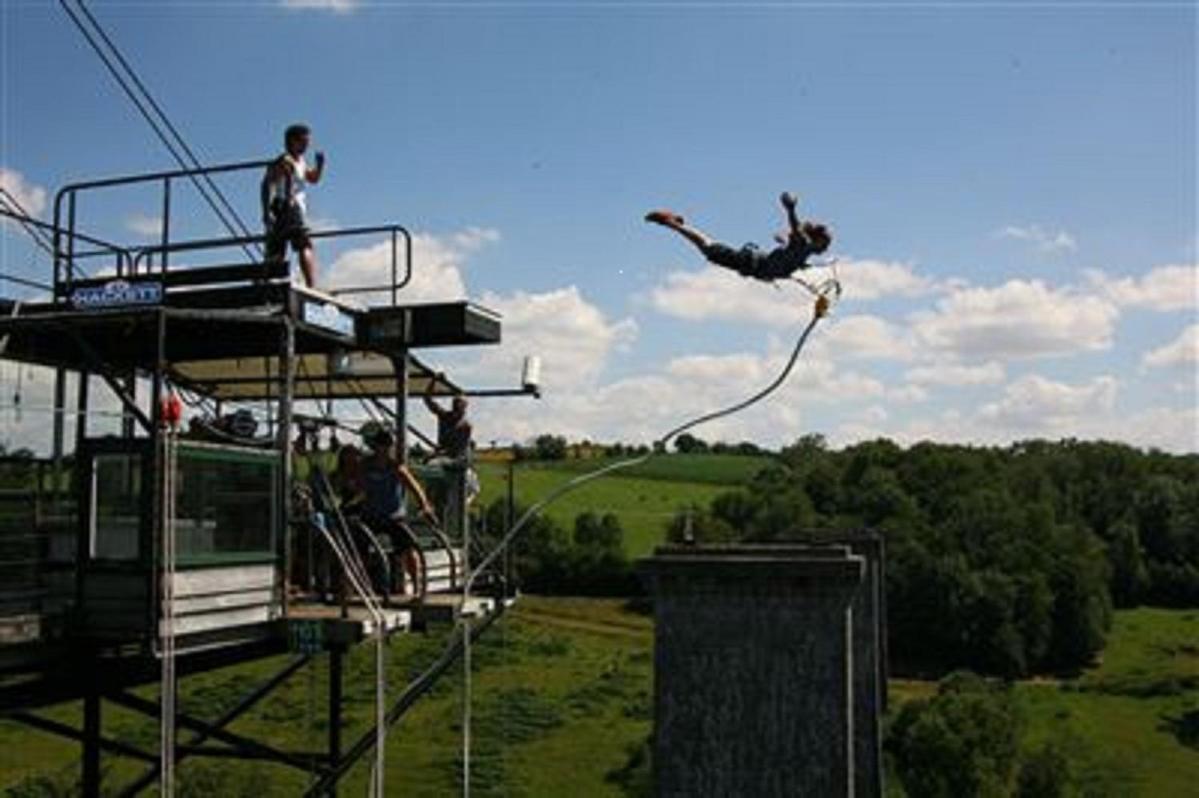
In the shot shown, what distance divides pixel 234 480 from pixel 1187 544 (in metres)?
120

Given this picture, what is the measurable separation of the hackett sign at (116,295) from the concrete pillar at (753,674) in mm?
8005

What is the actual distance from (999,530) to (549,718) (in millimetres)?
42976

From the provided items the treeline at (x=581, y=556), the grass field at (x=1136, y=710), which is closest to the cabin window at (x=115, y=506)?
the grass field at (x=1136, y=710)

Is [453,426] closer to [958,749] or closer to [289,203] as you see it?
[289,203]

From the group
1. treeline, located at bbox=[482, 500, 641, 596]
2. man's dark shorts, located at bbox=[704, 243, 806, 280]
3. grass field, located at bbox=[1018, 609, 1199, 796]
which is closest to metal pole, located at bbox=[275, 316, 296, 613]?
man's dark shorts, located at bbox=[704, 243, 806, 280]

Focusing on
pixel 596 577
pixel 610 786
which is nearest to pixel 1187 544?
pixel 596 577

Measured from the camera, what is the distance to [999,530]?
11238 centimetres

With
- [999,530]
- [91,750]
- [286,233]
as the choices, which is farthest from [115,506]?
[999,530]

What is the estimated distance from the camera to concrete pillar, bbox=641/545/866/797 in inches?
301

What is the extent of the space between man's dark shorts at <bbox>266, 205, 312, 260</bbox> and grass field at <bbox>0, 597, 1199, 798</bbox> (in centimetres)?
5128

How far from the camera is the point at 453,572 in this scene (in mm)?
16484

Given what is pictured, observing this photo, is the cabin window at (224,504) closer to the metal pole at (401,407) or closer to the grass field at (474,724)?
the metal pole at (401,407)

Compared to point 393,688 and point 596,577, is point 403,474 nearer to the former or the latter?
point 393,688

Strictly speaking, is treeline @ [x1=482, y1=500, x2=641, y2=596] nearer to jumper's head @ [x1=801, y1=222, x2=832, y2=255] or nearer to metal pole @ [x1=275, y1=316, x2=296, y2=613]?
metal pole @ [x1=275, y1=316, x2=296, y2=613]
